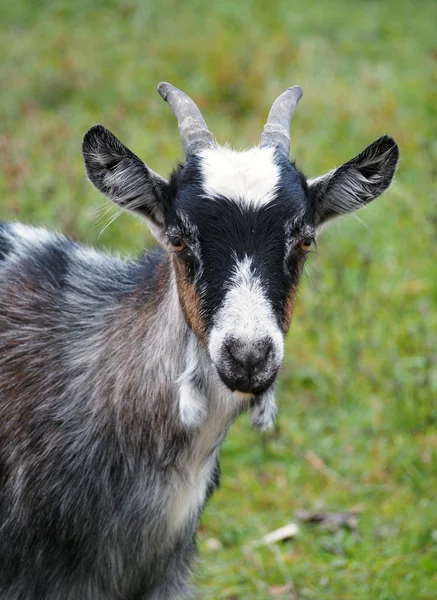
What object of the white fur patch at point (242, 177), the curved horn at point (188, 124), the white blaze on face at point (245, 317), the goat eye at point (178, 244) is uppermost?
the curved horn at point (188, 124)

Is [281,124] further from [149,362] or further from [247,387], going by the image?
[247,387]

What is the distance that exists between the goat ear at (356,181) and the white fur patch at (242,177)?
0.87ft

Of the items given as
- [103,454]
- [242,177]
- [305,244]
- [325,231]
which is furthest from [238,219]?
[325,231]

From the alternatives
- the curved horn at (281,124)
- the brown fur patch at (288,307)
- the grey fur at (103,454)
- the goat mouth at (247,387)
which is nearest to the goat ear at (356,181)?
the curved horn at (281,124)

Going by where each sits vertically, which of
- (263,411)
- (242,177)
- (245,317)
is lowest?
(263,411)

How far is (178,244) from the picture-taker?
3541mm

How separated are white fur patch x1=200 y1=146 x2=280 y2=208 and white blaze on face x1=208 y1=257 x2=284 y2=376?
25 cm

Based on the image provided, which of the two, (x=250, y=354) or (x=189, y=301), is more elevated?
(x=189, y=301)

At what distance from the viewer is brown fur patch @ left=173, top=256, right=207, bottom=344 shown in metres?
3.47

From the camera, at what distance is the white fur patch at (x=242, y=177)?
3457 mm

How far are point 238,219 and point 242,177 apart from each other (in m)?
0.18

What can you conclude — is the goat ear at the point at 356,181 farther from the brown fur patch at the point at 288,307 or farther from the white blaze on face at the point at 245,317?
the white blaze on face at the point at 245,317

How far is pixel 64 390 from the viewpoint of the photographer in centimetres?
398

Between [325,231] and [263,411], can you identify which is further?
[325,231]
